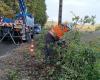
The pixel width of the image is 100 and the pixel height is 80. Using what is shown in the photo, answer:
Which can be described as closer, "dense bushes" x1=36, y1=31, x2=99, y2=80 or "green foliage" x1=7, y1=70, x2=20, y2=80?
"dense bushes" x1=36, y1=31, x2=99, y2=80

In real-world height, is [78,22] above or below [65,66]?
above

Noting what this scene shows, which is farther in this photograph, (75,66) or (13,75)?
(13,75)

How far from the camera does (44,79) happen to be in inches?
470

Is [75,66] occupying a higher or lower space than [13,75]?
higher

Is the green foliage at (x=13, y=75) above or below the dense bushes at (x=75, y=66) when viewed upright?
below

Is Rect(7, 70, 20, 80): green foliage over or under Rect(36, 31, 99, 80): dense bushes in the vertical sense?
under

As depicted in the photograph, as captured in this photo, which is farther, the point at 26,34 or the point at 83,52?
the point at 26,34

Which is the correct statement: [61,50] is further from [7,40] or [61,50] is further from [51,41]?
[7,40]

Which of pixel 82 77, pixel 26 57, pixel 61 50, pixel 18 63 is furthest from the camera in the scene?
pixel 26 57

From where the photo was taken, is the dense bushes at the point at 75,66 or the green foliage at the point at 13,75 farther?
the green foliage at the point at 13,75

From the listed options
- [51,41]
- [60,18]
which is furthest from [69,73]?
[60,18]

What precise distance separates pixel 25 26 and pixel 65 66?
13.8 m

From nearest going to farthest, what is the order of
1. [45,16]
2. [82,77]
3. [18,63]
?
1. [82,77]
2. [18,63]
3. [45,16]

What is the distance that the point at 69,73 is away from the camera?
11.2 meters
